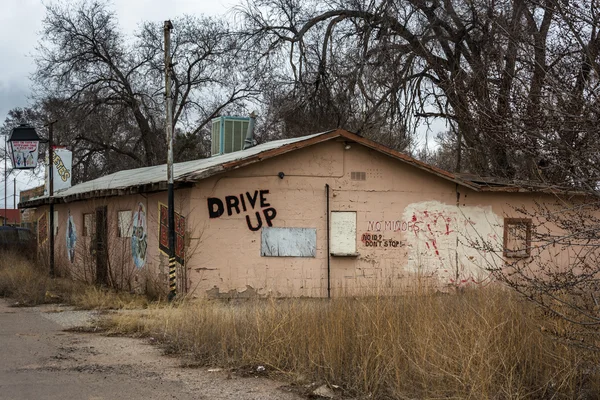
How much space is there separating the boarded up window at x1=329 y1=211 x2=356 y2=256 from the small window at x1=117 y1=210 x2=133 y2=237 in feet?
17.9

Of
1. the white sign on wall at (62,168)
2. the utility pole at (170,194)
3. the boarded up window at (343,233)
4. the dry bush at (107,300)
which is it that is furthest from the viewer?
the white sign on wall at (62,168)

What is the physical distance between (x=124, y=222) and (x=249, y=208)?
15.8 ft

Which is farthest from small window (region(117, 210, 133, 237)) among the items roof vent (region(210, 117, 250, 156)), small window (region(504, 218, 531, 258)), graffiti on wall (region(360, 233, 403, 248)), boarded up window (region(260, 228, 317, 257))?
small window (region(504, 218, 531, 258))

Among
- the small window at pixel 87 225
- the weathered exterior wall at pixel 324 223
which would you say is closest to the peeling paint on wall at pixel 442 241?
the weathered exterior wall at pixel 324 223

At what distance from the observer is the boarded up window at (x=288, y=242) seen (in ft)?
53.7

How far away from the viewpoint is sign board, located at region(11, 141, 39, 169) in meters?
23.3

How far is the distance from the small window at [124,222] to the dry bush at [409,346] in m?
9.45

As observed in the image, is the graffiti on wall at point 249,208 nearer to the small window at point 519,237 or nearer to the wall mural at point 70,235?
the small window at point 519,237

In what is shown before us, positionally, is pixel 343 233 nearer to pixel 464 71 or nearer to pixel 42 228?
pixel 464 71

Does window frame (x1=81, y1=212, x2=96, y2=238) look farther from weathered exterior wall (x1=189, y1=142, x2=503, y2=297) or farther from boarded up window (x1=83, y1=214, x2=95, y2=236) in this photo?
weathered exterior wall (x1=189, y1=142, x2=503, y2=297)

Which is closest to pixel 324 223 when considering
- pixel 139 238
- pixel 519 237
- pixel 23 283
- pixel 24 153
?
pixel 139 238

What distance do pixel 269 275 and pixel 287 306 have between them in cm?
691

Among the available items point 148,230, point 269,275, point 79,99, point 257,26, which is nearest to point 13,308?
point 148,230

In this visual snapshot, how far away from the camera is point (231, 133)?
78.2 feet
